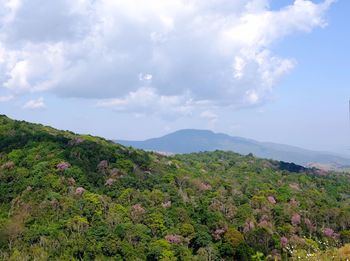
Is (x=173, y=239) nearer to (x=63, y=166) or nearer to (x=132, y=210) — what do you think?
(x=132, y=210)

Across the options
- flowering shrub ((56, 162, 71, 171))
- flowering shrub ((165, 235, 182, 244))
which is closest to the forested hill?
flowering shrub ((165, 235, 182, 244))

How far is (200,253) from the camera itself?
4612 centimetres

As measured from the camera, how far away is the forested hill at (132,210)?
43094mm

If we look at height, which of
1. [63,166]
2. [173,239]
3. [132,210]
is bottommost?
[173,239]

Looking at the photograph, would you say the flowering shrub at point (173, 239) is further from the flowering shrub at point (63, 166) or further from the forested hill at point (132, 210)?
the flowering shrub at point (63, 166)

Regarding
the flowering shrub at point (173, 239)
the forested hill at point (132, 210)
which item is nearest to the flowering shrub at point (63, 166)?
the forested hill at point (132, 210)

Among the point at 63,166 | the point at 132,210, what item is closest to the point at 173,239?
the point at 132,210

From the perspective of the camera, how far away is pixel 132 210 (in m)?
51.3

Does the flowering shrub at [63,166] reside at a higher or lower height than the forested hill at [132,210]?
higher

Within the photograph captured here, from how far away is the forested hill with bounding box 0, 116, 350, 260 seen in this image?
43094 millimetres

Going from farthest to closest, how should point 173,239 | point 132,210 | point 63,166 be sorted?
point 63,166 < point 132,210 < point 173,239

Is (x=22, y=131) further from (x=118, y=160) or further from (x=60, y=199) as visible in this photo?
(x=60, y=199)

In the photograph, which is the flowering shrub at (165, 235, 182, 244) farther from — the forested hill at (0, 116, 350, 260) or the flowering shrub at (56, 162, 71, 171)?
the flowering shrub at (56, 162, 71, 171)

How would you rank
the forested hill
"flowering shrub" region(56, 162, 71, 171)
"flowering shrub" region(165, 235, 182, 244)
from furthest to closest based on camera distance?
"flowering shrub" region(56, 162, 71, 171) → "flowering shrub" region(165, 235, 182, 244) → the forested hill
